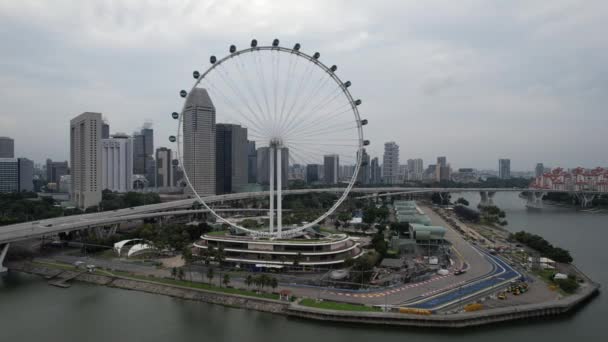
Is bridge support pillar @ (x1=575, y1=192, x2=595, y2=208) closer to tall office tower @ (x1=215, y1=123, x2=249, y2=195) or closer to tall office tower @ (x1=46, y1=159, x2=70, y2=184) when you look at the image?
tall office tower @ (x1=215, y1=123, x2=249, y2=195)

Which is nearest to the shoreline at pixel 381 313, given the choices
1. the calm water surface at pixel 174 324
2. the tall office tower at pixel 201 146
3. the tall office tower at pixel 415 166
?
the calm water surface at pixel 174 324

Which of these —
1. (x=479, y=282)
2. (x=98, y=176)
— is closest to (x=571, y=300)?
(x=479, y=282)

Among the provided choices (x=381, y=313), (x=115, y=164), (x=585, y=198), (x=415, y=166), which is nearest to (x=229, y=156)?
(x=115, y=164)

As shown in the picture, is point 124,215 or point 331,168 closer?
point 124,215

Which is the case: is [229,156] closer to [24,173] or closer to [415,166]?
[24,173]

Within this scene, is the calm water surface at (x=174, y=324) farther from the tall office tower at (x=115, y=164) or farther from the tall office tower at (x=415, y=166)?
the tall office tower at (x=415, y=166)
